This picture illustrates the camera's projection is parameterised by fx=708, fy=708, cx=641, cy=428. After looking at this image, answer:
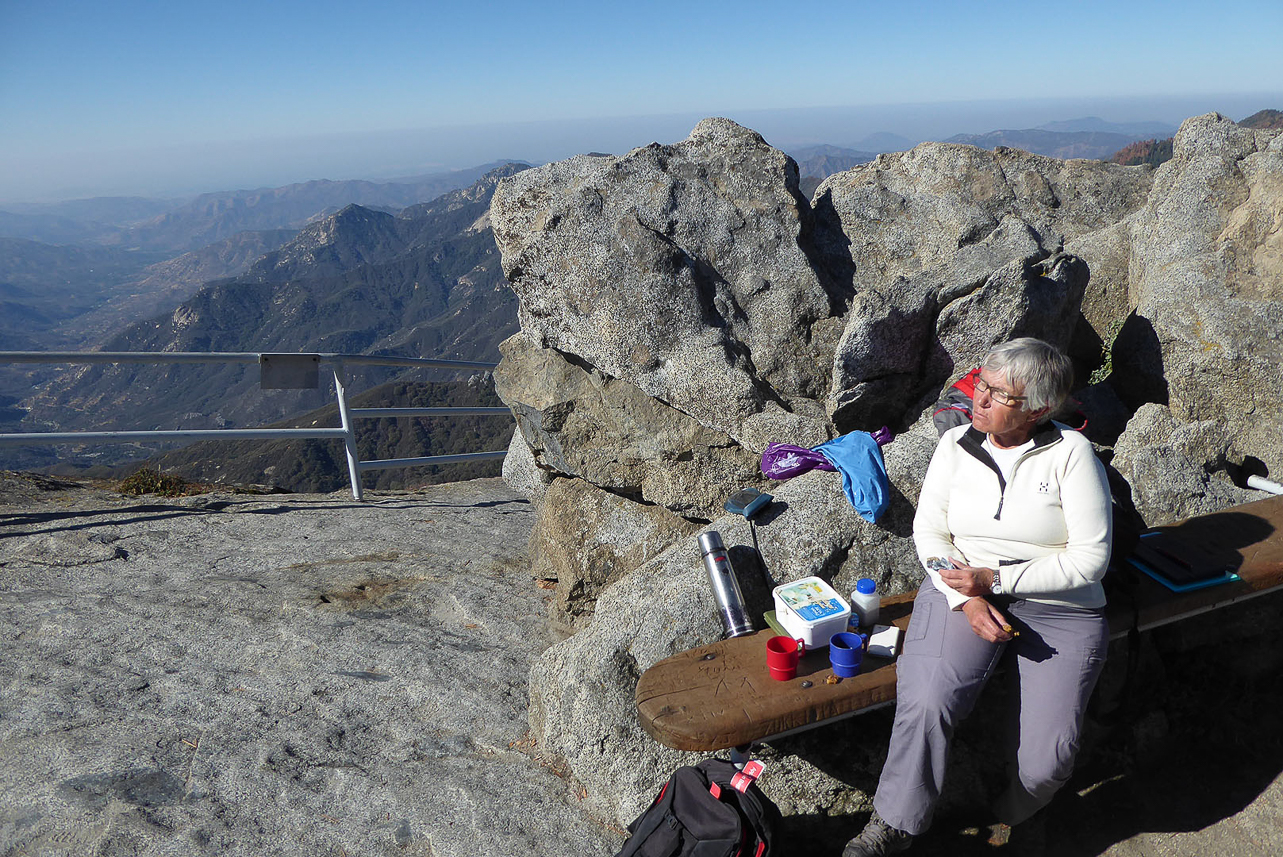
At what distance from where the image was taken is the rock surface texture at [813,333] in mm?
4871

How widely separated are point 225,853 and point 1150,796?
4.86m

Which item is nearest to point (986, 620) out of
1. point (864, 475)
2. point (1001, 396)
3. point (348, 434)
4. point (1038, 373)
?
point (1001, 396)

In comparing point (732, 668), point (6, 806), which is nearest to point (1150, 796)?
point (732, 668)

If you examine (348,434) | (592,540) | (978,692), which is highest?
(348,434)

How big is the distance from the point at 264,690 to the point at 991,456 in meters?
4.74

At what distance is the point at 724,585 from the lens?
168 inches

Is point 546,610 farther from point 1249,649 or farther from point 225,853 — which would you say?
point 1249,649

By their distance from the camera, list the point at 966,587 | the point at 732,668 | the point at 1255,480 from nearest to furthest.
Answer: the point at 966,587 → the point at 732,668 → the point at 1255,480

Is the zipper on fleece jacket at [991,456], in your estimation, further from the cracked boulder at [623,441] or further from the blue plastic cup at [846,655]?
the cracked boulder at [623,441]

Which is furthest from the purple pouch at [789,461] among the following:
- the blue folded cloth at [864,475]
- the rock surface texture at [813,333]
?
the rock surface texture at [813,333]

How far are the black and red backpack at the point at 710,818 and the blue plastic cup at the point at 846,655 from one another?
640mm

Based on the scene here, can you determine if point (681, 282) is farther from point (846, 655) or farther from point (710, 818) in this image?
point (710, 818)

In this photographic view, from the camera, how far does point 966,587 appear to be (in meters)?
3.44

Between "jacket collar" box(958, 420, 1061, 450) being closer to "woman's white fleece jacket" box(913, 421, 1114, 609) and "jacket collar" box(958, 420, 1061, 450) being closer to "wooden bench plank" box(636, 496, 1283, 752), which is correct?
"woman's white fleece jacket" box(913, 421, 1114, 609)
